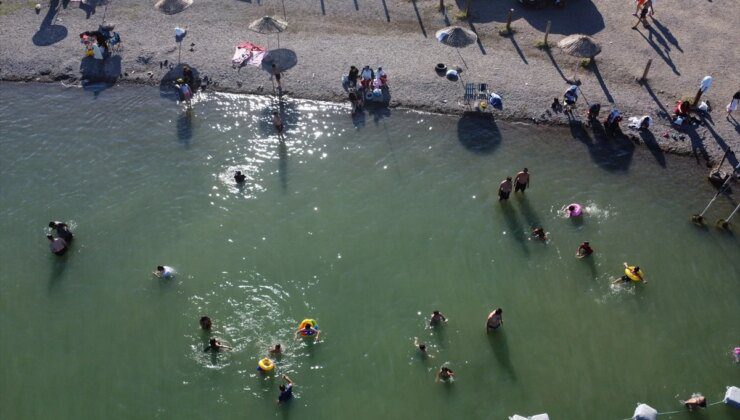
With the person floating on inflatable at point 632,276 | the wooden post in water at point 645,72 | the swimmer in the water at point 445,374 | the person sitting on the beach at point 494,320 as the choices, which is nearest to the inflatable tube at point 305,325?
the swimmer in the water at point 445,374

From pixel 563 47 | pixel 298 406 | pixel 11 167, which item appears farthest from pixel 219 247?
pixel 563 47

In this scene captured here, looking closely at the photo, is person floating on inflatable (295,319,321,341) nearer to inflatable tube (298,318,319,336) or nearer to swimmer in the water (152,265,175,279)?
inflatable tube (298,318,319,336)

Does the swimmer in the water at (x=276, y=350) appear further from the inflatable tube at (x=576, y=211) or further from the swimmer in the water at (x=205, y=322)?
the inflatable tube at (x=576, y=211)

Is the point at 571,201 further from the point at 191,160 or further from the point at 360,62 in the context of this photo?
the point at 191,160

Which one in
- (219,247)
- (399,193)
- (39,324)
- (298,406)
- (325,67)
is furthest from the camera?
(325,67)

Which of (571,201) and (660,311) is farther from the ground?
(571,201)

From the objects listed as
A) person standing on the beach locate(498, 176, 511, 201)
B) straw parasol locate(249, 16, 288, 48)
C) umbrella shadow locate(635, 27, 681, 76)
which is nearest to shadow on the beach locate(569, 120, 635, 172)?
person standing on the beach locate(498, 176, 511, 201)

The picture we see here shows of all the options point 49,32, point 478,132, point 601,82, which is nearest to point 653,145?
point 601,82

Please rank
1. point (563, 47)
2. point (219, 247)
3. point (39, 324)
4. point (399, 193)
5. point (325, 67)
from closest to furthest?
point (39, 324)
point (219, 247)
point (399, 193)
point (563, 47)
point (325, 67)
